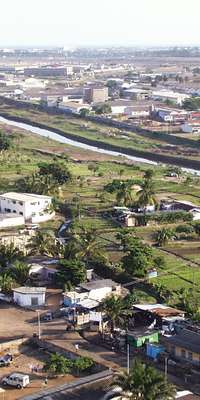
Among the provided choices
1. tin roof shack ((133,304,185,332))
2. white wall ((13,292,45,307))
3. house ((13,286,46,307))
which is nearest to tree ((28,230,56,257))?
house ((13,286,46,307))

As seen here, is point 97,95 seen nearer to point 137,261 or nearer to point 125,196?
point 125,196

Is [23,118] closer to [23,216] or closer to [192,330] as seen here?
[23,216]

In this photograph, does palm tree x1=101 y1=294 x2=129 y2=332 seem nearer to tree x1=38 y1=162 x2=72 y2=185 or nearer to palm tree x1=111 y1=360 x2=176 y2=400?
palm tree x1=111 y1=360 x2=176 y2=400

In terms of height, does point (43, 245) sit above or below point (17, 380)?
above

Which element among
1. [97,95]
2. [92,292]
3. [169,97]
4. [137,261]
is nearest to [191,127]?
[169,97]

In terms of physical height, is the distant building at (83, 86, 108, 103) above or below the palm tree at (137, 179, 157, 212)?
above

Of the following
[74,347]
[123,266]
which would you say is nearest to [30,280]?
[123,266]
